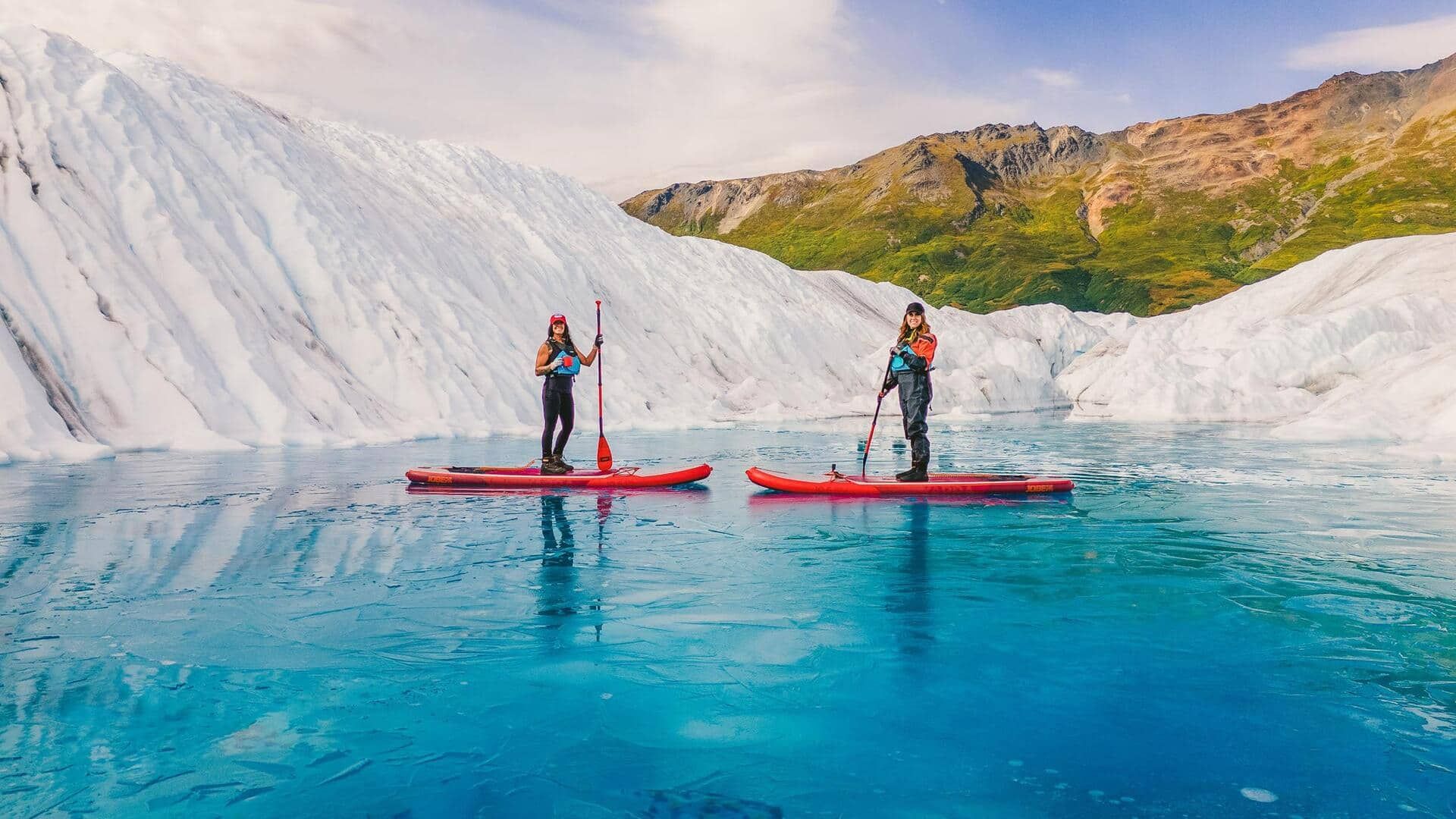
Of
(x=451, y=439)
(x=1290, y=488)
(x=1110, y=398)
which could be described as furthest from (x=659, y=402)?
(x=1290, y=488)

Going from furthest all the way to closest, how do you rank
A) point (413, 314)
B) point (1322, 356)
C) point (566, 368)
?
1. point (1322, 356)
2. point (413, 314)
3. point (566, 368)

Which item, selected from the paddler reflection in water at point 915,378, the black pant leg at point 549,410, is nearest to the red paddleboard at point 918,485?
the paddler reflection in water at point 915,378

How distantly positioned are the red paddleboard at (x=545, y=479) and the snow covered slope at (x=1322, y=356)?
57.4 feet

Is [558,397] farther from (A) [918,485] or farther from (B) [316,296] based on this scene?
(B) [316,296]

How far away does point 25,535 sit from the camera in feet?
32.9

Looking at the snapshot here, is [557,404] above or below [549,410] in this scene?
above

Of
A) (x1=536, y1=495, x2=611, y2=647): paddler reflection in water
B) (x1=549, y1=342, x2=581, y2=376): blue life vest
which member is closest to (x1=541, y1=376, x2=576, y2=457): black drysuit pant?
(x1=549, y1=342, x2=581, y2=376): blue life vest

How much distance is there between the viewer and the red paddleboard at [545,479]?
14.4m

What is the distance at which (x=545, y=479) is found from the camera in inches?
565

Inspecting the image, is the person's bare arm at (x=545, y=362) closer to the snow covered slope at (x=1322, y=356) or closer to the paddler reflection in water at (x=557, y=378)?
the paddler reflection in water at (x=557, y=378)

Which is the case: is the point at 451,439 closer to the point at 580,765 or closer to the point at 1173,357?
the point at 580,765

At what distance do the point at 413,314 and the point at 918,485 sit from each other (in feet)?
76.9

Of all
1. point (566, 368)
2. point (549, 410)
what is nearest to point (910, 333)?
point (566, 368)

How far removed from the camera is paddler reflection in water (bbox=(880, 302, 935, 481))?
44.1ft
